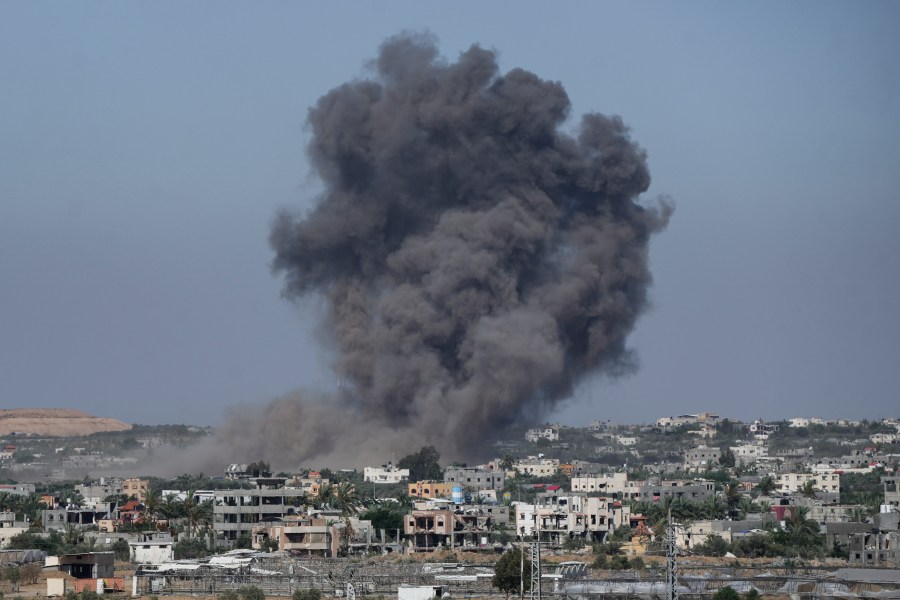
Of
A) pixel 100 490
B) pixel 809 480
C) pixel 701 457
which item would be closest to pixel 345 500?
pixel 100 490

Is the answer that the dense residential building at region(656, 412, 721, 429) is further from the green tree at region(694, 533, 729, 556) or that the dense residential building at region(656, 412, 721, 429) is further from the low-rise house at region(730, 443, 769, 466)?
the green tree at region(694, 533, 729, 556)

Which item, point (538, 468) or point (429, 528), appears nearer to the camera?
point (429, 528)

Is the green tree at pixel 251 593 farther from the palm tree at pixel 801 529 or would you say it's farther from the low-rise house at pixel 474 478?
the low-rise house at pixel 474 478

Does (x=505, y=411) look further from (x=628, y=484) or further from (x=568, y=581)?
(x=568, y=581)

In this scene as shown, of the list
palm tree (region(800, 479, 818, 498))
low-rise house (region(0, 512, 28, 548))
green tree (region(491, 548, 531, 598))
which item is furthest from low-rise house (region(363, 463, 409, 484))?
green tree (region(491, 548, 531, 598))

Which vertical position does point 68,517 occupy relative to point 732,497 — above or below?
below

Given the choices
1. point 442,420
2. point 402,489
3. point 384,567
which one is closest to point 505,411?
point 442,420

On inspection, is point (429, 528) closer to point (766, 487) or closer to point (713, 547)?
point (713, 547)
